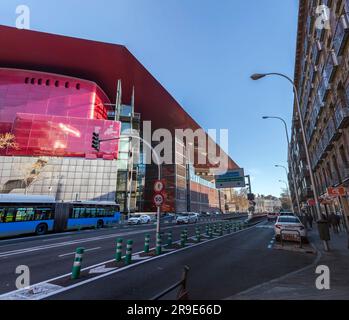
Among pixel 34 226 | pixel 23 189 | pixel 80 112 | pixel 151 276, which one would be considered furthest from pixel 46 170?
pixel 151 276

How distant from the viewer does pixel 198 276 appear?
6.60 m

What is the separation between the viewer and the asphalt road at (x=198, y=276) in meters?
5.16

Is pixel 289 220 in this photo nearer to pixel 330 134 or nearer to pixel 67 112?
pixel 330 134

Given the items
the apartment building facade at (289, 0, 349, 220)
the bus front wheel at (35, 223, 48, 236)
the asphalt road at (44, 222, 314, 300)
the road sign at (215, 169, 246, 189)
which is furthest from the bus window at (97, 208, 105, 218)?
the apartment building facade at (289, 0, 349, 220)

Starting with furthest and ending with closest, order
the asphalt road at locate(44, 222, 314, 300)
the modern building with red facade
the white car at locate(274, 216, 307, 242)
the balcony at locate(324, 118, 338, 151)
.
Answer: the modern building with red facade < the balcony at locate(324, 118, 338, 151) < the white car at locate(274, 216, 307, 242) < the asphalt road at locate(44, 222, 314, 300)

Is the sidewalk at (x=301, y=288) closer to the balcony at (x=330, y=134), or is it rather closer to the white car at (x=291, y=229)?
the white car at (x=291, y=229)

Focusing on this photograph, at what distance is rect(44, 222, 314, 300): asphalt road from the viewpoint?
5.16 metres

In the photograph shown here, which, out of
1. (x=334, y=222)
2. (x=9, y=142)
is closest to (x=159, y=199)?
(x=334, y=222)

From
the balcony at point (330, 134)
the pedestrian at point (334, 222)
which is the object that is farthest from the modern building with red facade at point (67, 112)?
the pedestrian at point (334, 222)

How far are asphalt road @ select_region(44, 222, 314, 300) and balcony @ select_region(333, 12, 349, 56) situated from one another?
14.9m

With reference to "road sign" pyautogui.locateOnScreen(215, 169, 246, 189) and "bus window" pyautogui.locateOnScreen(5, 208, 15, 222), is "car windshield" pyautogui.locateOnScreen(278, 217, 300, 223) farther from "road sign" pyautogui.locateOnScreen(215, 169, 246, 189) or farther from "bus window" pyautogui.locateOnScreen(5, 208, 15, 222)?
"bus window" pyautogui.locateOnScreen(5, 208, 15, 222)

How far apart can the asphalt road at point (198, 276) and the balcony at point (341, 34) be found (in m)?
14.9

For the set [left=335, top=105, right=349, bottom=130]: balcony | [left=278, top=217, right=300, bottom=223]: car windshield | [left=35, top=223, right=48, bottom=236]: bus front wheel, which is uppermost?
[left=335, top=105, right=349, bottom=130]: balcony

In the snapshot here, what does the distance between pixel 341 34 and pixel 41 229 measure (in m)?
28.0
